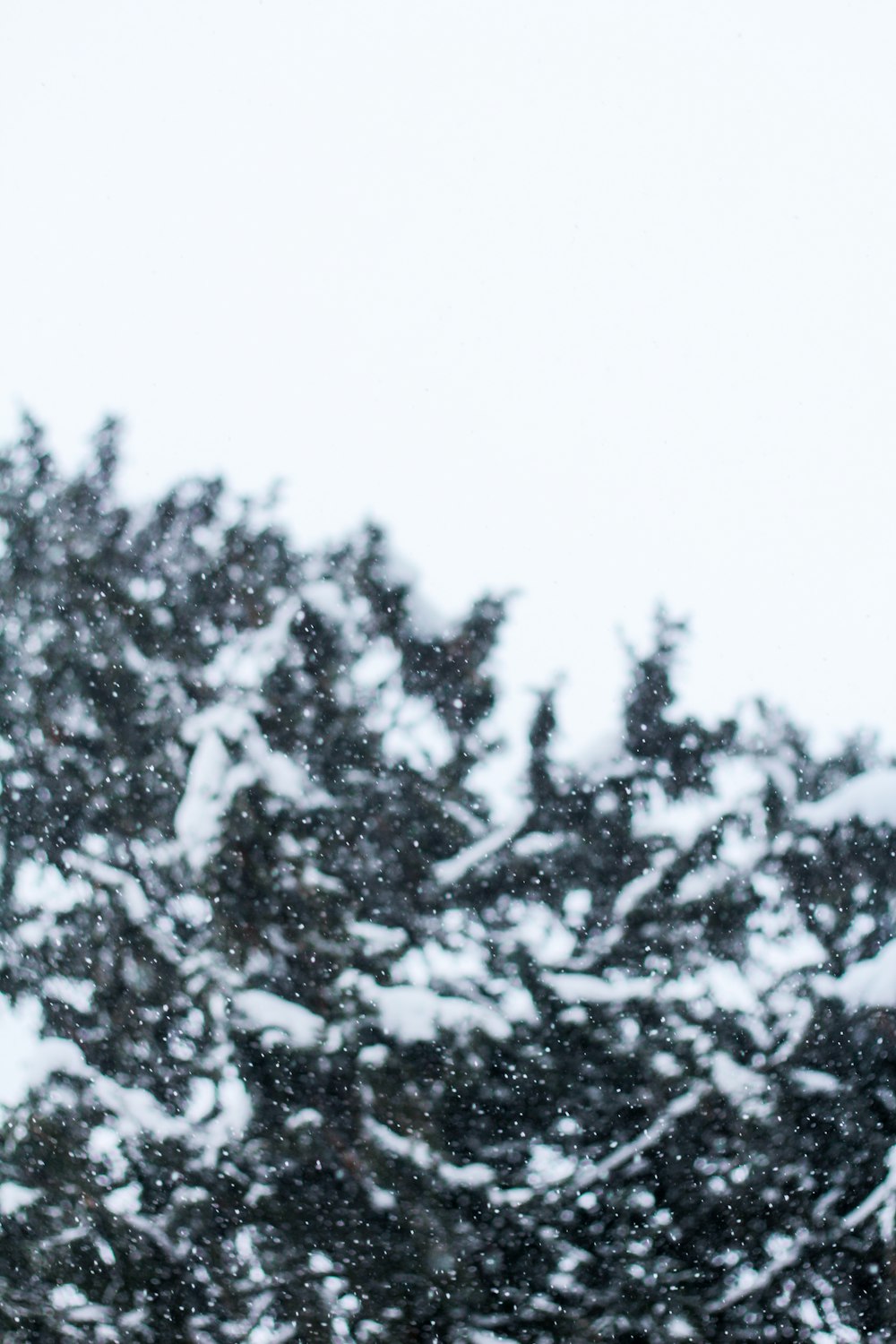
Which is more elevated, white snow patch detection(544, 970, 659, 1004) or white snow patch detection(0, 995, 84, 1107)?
white snow patch detection(0, 995, 84, 1107)

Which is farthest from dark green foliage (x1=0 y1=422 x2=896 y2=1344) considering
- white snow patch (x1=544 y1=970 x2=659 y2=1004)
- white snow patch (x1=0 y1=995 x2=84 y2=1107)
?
white snow patch (x1=0 y1=995 x2=84 y2=1107)

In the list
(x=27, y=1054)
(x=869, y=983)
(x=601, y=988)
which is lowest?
(x=869, y=983)

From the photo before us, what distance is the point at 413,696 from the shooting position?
1990 mm

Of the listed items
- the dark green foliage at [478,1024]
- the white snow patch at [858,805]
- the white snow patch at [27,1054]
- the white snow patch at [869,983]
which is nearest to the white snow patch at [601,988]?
the dark green foliage at [478,1024]

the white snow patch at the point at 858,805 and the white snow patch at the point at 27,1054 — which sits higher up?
the white snow patch at the point at 27,1054

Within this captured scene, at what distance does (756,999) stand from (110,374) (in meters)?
2.37

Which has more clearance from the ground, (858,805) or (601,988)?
(858,805)

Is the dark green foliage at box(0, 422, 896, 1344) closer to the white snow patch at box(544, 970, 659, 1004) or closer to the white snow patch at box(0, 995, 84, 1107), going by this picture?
the white snow patch at box(544, 970, 659, 1004)

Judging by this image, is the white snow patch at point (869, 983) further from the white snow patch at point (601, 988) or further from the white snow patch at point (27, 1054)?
the white snow patch at point (27, 1054)

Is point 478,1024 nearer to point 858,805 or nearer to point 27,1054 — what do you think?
point 858,805

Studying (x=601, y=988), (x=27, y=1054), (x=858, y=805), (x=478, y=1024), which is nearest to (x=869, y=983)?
(x=858, y=805)

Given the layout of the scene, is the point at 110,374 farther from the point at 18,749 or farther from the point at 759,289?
the point at 759,289

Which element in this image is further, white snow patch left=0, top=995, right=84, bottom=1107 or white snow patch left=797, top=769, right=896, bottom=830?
white snow patch left=0, top=995, right=84, bottom=1107

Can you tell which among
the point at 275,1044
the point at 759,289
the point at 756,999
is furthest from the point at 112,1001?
the point at 759,289
